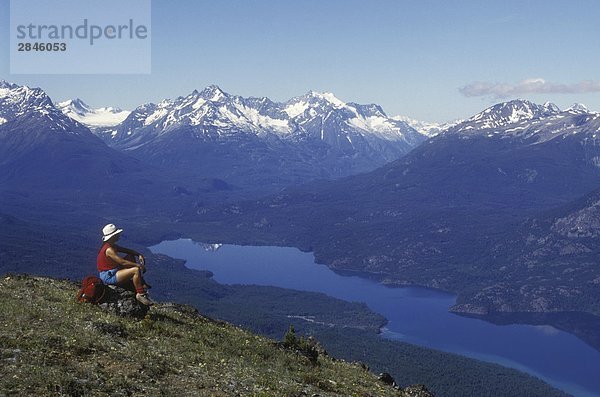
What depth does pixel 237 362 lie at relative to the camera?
96.1 ft

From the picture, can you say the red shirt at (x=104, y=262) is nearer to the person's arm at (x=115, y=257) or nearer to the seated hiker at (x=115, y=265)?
the seated hiker at (x=115, y=265)

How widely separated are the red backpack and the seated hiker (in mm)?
688

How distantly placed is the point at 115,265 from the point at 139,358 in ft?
23.2

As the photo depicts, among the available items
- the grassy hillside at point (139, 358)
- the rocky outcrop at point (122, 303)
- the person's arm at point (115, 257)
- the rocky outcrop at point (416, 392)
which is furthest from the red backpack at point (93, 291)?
the rocky outcrop at point (416, 392)

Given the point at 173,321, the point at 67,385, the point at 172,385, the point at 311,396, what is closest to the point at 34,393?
the point at 67,385

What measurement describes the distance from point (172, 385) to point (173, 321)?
35.3ft

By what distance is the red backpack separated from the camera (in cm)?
3312

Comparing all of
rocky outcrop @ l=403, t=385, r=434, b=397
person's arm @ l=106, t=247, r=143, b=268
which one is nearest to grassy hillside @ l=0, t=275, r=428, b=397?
rocky outcrop @ l=403, t=385, r=434, b=397

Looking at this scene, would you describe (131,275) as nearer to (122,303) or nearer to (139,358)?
(122,303)

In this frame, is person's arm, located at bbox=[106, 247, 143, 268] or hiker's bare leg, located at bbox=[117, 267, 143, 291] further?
hiker's bare leg, located at bbox=[117, 267, 143, 291]

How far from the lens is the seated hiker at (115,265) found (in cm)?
3139

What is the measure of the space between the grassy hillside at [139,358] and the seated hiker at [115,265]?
6.40ft

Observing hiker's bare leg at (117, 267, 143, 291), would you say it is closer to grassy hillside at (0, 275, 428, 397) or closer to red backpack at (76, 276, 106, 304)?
red backpack at (76, 276, 106, 304)

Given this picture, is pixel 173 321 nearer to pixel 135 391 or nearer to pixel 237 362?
pixel 237 362
